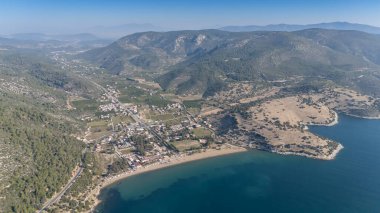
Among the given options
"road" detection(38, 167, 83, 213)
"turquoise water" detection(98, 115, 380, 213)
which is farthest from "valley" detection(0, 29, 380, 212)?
"turquoise water" detection(98, 115, 380, 213)

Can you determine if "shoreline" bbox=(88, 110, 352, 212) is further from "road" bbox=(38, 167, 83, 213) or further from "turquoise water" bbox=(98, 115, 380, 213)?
"road" bbox=(38, 167, 83, 213)

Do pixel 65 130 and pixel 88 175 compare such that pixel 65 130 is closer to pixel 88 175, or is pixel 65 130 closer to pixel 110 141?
pixel 110 141

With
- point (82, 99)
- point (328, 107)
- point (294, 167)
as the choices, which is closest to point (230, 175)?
point (294, 167)

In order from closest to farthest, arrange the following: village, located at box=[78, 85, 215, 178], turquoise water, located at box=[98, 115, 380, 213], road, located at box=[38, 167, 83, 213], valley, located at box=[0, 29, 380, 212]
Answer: road, located at box=[38, 167, 83, 213] < turquoise water, located at box=[98, 115, 380, 213] < valley, located at box=[0, 29, 380, 212] < village, located at box=[78, 85, 215, 178]

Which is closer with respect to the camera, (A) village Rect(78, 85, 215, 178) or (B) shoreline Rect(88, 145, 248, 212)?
(B) shoreline Rect(88, 145, 248, 212)

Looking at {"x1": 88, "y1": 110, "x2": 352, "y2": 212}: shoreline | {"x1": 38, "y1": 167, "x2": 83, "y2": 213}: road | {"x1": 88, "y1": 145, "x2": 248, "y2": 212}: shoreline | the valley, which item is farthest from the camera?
{"x1": 88, "y1": 110, "x2": 352, "y2": 212}: shoreline

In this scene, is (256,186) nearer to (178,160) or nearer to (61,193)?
(178,160)

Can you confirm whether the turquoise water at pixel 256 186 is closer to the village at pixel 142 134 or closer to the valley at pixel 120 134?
the valley at pixel 120 134
